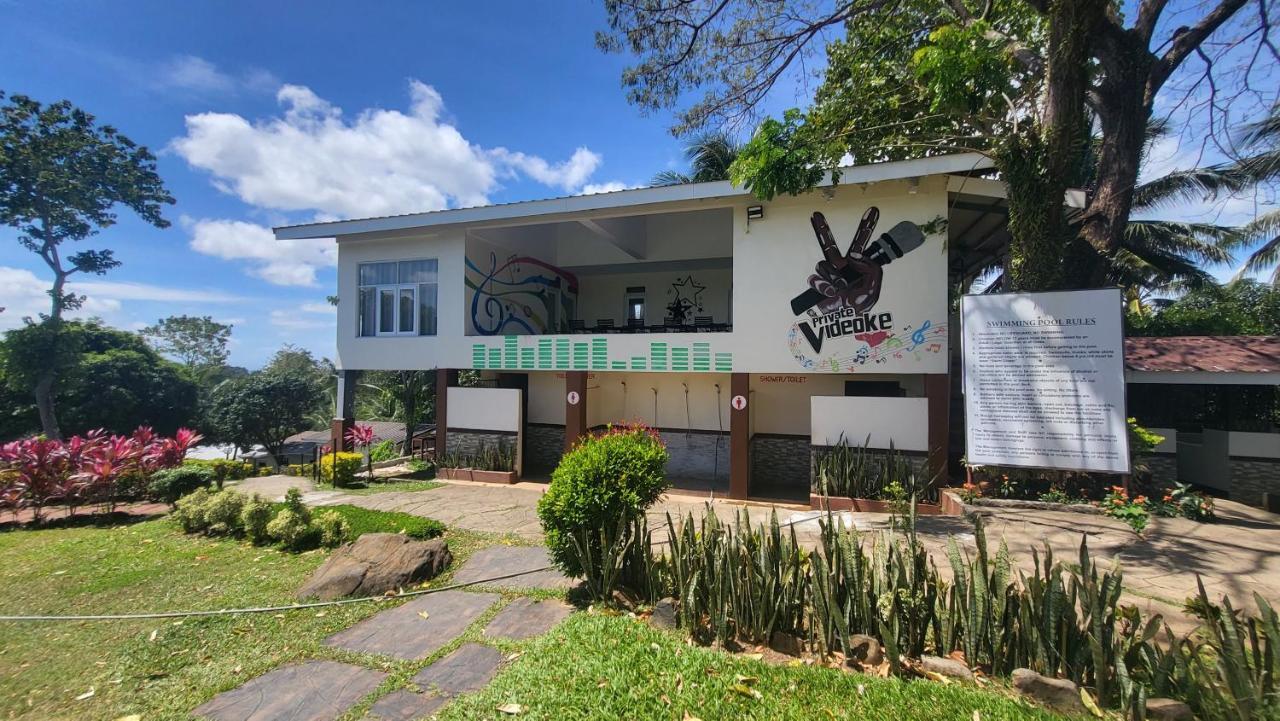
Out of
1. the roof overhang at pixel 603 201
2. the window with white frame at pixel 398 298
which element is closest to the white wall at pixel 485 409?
the window with white frame at pixel 398 298

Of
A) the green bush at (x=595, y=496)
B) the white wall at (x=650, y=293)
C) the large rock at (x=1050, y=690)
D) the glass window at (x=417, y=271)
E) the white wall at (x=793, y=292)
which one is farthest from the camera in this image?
the white wall at (x=650, y=293)

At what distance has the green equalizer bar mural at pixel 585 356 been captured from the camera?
1005cm

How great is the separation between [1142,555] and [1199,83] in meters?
7.56

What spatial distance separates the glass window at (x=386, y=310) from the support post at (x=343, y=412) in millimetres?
1522

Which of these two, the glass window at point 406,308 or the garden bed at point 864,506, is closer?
the garden bed at point 864,506

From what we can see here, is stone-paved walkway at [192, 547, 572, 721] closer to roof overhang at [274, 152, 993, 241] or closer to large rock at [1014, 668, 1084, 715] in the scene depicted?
large rock at [1014, 668, 1084, 715]

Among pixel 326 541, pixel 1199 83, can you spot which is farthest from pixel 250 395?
pixel 1199 83

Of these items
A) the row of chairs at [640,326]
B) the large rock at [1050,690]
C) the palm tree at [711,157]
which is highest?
the palm tree at [711,157]

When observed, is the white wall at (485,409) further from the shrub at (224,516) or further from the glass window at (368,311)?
the shrub at (224,516)

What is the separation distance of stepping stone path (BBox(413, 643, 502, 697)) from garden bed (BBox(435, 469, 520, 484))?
7.67 m

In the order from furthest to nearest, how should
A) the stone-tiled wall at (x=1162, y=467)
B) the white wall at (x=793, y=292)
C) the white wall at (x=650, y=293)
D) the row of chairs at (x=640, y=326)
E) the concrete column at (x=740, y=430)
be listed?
1. the white wall at (x=650, y=293)
2. the row of chairs at (x=640, y=326)
3. the concrete column at (x=740, y=430)
4. the white wall at (x=793, y=292)
5. the stone-tiled wall at (x=1162, y=467)

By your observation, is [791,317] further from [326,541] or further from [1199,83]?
[326,541]

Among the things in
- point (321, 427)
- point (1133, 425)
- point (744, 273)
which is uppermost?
point (744, 273)

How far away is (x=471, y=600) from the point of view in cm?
477
